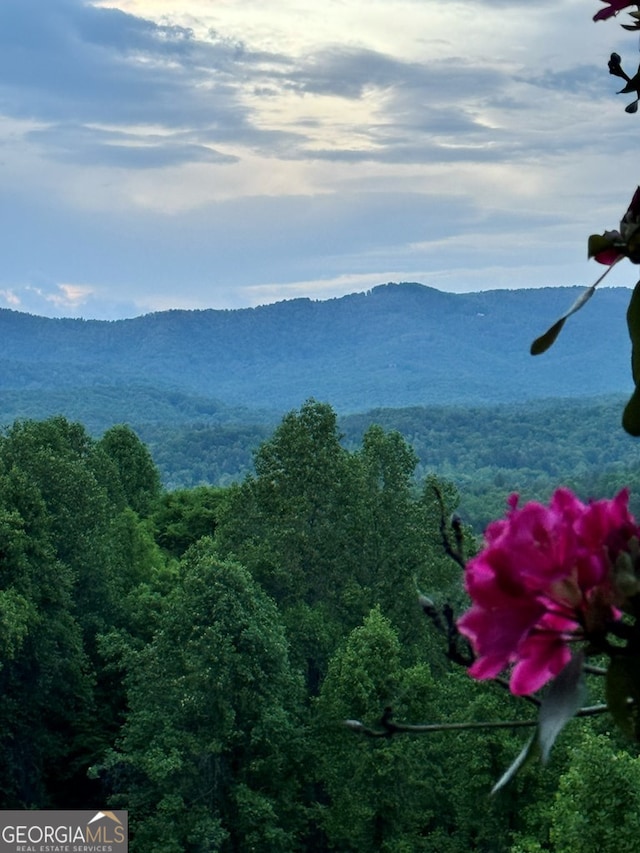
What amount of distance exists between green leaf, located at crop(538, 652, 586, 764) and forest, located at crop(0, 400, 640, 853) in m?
12.5

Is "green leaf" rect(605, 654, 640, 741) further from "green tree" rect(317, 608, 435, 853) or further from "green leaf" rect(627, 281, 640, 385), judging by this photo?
"green tree" rect(317, 608, 435, 853)

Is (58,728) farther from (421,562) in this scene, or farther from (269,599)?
(421,562)

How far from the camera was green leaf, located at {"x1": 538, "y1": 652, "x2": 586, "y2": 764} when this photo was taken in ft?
3.05

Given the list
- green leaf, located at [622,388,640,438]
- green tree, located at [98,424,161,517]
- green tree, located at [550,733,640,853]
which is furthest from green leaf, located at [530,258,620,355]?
green tree, located at [98,424,161,517]

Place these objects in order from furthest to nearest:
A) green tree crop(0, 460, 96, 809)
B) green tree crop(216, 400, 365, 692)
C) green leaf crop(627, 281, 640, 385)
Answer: green tree crop(216, 400, 365, 692)
green tree crop(0, 460, 96, 809)
green leaf crop(627, 281, 640, 385)

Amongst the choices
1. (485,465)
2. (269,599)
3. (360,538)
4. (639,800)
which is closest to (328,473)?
(360,538)

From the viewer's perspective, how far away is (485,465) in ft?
389

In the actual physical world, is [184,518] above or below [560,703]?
below

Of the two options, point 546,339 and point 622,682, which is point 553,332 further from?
point 622,682

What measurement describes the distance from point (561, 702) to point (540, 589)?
4.3 inches

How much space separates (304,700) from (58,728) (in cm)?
487

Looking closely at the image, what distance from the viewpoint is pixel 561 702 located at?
3.09 feet

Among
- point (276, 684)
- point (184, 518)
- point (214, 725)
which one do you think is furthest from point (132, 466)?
point (214, 725)

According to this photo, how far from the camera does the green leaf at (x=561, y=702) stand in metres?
0.93
